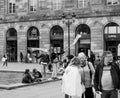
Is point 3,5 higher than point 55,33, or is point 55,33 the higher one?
point 3,5

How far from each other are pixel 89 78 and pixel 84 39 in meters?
30.8

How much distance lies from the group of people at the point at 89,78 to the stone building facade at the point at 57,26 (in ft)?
86.5

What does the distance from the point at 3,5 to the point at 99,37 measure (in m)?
15.3

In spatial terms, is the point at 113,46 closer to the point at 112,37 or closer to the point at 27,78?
the point at 112,37

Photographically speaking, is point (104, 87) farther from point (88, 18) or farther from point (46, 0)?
point (46, 0)

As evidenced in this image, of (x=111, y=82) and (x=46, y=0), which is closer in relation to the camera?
(x=111, y=82)

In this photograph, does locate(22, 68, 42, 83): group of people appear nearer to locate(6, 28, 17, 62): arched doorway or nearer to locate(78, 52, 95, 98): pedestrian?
locate(78, 52, 95, 98): pedestrian

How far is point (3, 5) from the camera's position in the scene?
1801 inches

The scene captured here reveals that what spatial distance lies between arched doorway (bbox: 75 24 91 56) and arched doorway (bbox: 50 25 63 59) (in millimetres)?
2290

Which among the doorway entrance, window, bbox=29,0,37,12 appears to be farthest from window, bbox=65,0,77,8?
the doorway entrance

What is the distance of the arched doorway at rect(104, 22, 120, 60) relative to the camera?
3719cm

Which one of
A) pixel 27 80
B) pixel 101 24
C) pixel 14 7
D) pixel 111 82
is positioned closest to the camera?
pixel 111 82

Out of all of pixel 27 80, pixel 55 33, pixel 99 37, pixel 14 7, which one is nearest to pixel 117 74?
pixel 27 80

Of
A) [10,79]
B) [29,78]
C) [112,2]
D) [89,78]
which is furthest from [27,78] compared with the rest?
[112,2]
